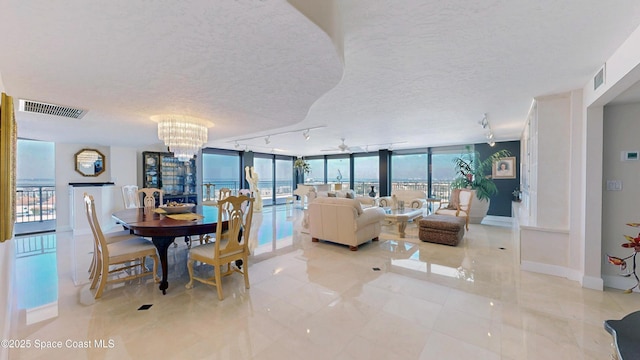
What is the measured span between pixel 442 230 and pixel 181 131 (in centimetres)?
462

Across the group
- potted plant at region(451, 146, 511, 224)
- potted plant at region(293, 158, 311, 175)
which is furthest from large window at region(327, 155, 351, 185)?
potted plant at region(451, 146, 511, 224)

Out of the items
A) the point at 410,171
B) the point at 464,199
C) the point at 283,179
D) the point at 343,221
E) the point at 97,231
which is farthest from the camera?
the point at 283,179

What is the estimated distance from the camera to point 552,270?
314 centimetres

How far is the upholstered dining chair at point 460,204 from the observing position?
5.37m

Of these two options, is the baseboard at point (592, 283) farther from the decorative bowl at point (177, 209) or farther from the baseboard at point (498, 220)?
the decorative bowl at point (177, 209)

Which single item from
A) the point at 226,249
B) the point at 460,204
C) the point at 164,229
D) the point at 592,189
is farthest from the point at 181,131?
the point at 460,204

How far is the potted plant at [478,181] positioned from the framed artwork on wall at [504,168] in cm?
10

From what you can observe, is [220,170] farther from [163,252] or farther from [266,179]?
[163,252]

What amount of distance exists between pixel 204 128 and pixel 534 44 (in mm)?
3810

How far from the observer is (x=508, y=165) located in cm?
661

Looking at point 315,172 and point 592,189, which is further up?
point 315,172

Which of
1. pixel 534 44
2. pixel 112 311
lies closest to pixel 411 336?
pixel 534 44

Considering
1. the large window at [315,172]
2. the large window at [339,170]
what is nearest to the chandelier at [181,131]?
the large window at [339,170]

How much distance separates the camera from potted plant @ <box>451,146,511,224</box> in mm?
6109
